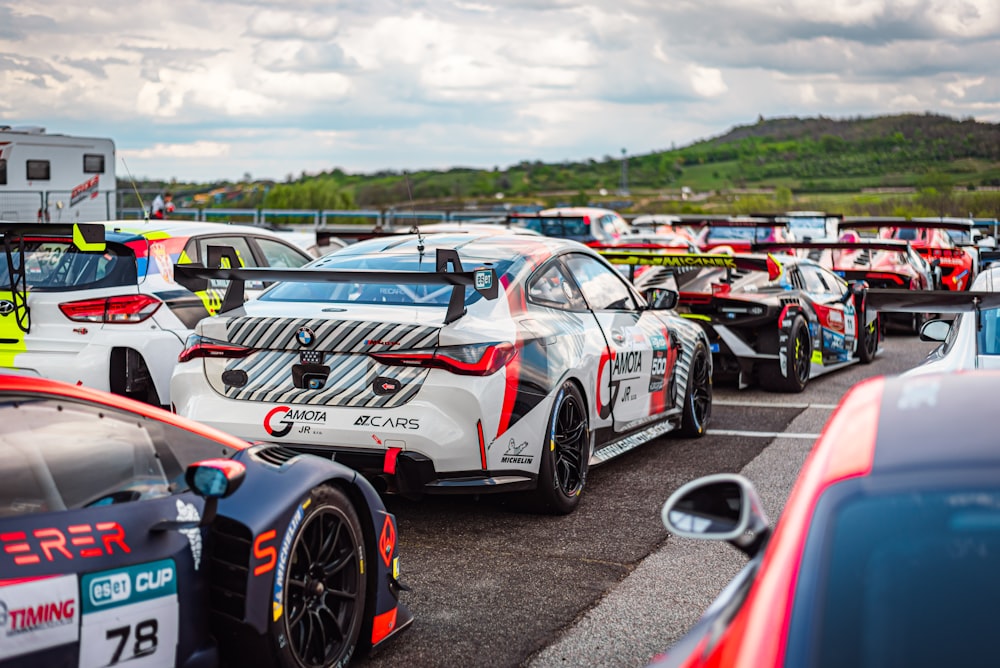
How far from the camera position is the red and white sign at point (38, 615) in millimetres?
3057

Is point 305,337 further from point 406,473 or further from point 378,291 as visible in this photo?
point 406,473

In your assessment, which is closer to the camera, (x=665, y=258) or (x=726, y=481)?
(x=726, y=481)

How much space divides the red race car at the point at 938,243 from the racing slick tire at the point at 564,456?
13.7 metres

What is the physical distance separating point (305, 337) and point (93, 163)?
24557 millimetres

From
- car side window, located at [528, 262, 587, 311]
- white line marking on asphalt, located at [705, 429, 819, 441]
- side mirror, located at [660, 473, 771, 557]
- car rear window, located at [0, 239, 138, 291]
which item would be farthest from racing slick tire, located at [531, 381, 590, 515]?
side mirror, located at [660, 473, 771, 557]

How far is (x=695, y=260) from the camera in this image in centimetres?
986

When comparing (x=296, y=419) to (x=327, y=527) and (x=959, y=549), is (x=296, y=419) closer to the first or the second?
(x=327, y=527)

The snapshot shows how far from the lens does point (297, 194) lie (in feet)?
193

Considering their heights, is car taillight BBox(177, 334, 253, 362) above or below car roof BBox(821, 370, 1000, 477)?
below

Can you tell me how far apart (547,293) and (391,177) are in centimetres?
9600

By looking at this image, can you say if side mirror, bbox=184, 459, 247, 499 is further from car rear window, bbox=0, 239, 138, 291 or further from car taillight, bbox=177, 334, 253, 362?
car rear window, bbox=0, 239, 138, 291

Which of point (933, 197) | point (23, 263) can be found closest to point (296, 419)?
point (23, 263)

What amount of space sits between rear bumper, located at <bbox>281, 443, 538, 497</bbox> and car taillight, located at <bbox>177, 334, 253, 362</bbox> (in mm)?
534

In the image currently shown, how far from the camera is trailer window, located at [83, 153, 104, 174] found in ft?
93.5
